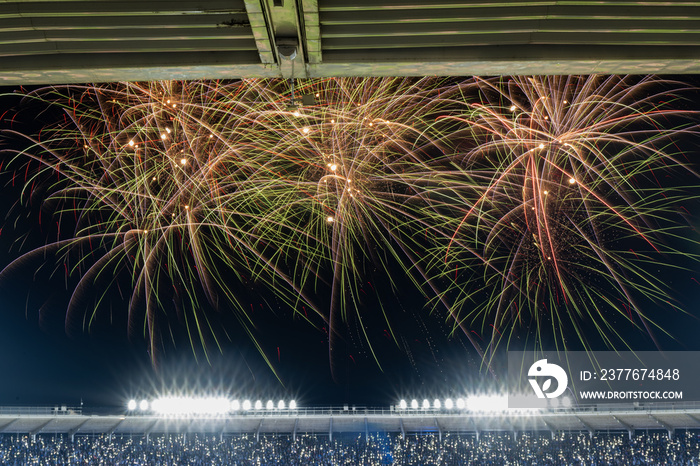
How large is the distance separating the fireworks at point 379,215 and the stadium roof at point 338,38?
32.2 feet

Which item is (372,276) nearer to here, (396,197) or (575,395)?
(396,197)

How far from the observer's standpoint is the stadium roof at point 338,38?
368 centimetres

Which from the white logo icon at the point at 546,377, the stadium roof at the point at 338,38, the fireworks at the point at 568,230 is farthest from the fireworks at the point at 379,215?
the stadium roof at the point at 338,38

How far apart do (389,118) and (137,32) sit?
10104mm

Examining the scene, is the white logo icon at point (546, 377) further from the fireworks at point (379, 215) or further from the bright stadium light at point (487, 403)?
the fireworks at point (379, 215)

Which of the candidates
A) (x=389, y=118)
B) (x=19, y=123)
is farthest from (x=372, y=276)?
(x=19, y=123)

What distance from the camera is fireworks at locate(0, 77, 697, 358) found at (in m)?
15.2

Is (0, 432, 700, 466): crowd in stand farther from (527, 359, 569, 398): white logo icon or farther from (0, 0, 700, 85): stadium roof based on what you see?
(0, 0, 700, 85): stadium roof

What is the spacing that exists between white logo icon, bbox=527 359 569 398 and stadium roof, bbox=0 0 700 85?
49.0 ft

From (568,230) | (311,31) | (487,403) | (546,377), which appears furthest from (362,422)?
(311,31)

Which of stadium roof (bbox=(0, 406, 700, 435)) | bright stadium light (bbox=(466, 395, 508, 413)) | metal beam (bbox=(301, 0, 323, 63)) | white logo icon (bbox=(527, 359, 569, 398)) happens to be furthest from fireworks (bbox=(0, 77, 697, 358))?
metal beam (bbox=(301, 0, 323, 63))

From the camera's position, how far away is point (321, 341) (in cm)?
1891

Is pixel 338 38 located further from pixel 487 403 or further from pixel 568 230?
pixel 568 230

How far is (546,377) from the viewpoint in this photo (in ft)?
57.9
